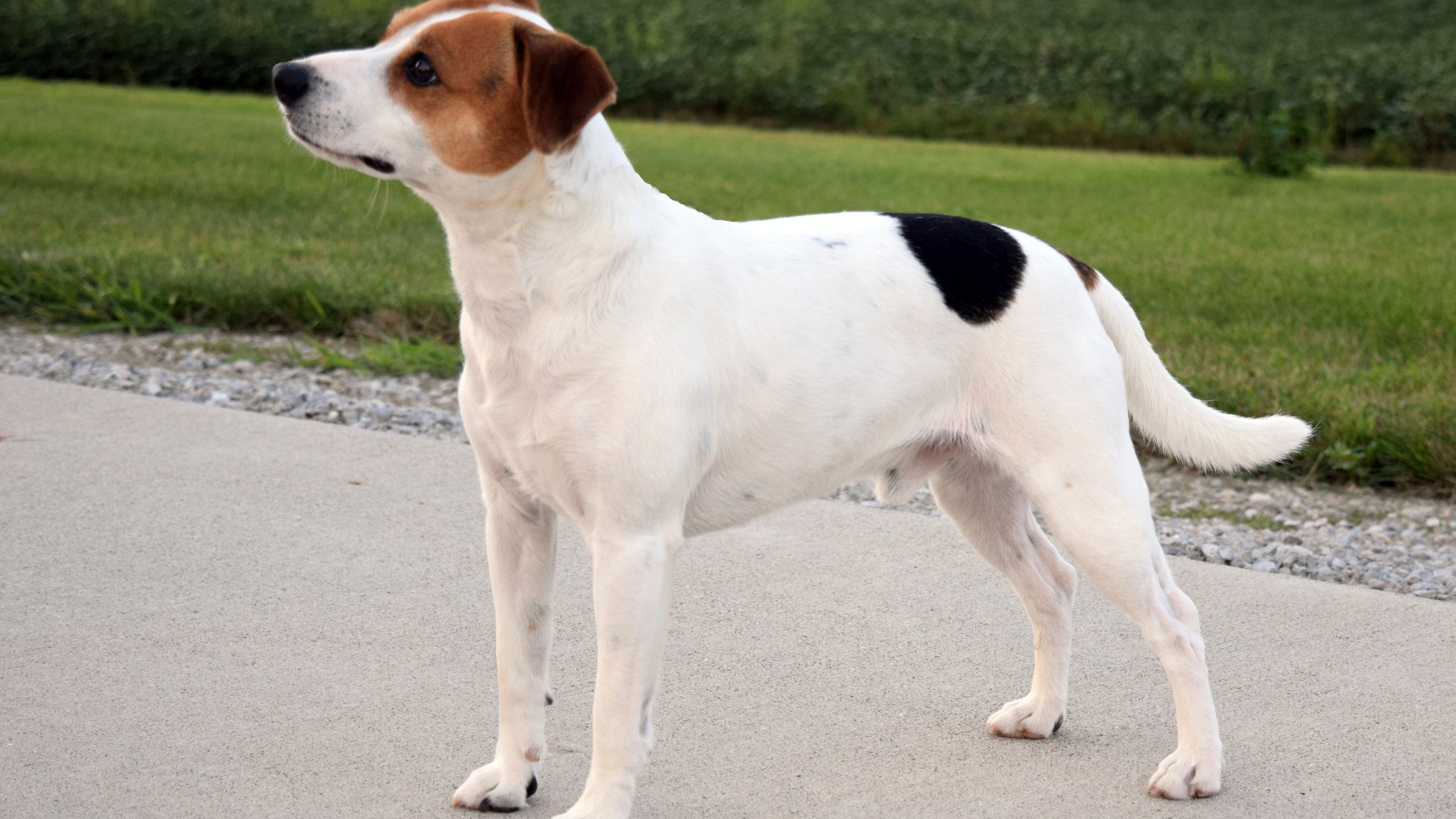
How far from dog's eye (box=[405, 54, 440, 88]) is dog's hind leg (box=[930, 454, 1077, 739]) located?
1.38 m

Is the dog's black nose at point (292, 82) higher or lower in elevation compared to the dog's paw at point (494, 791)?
higher

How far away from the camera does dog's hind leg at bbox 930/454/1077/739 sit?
122 inches

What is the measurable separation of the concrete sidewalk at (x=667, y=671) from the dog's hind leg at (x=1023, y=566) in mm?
A: 73

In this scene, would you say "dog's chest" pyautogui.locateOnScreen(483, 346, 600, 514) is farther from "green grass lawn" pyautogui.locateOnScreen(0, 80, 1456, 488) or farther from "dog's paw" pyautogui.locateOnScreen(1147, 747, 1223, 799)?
"dog's paw" pyautogui.locateOnScreen(1147, 747, 1223, 799)

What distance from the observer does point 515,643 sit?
108 inches

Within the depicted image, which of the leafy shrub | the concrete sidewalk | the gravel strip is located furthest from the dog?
the leafy shrub

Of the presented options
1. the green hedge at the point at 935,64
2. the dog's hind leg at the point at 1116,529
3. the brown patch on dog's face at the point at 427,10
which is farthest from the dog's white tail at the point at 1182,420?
the green hedge at the point at 935,64

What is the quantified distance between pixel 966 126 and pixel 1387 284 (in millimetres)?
10563

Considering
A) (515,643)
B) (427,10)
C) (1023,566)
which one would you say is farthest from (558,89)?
(1023,566)

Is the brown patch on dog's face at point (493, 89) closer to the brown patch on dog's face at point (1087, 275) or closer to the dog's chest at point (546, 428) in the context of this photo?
the dog's chest at point (546, 428)

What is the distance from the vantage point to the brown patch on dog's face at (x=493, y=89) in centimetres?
234

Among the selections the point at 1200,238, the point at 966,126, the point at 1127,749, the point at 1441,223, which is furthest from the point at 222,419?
the point at 966,126

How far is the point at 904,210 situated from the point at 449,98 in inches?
321

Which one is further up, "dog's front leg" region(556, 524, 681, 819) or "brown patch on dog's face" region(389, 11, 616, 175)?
"brown patch on dog's face" region(389, 11, 616, 175)
